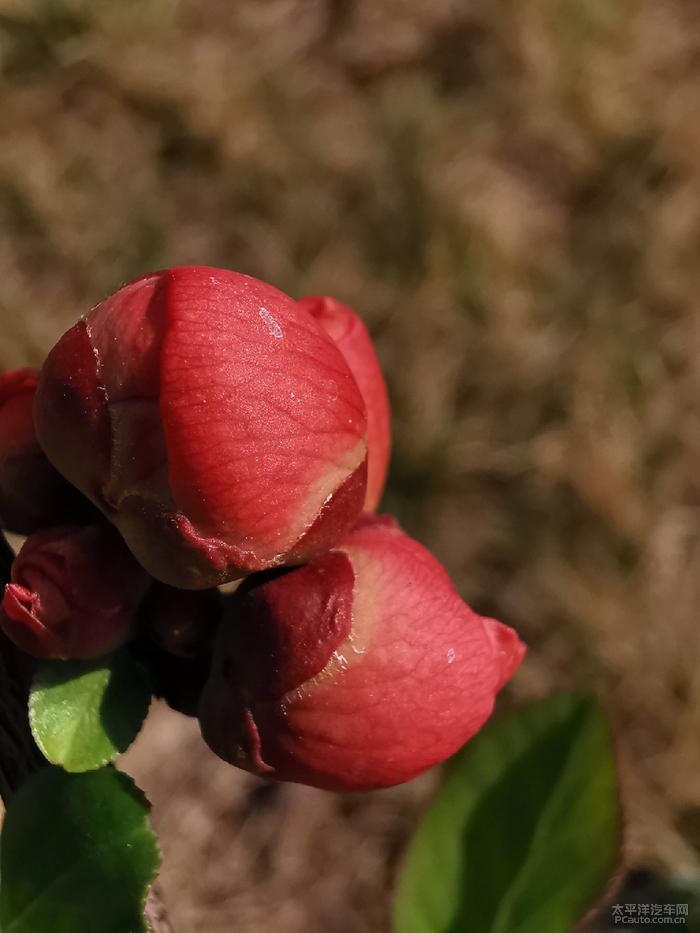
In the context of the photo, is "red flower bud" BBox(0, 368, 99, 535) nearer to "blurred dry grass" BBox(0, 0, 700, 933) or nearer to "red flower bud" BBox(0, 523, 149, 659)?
A: "red flower bud" BBox(0, 523, 149, 659)

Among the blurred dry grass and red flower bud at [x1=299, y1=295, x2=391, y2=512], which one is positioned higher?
red flower bud at [x1=299, y1=295, x2=391, y2=512]

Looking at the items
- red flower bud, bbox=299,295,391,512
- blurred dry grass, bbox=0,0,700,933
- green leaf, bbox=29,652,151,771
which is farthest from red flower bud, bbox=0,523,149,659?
blurred dry grass, bbox=0,0,700,933

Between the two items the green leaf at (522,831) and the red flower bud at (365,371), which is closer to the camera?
the red flower bud at (365,371)

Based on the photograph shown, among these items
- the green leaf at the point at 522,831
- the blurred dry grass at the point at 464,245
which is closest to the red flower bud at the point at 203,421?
the green leaf at the point at 522,831

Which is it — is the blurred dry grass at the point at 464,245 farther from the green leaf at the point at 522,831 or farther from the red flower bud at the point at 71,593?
the red flower bud at the point at 71,593

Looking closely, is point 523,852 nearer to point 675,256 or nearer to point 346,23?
point 675,256

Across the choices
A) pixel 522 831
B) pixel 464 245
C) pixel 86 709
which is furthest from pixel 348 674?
pixel 464 245

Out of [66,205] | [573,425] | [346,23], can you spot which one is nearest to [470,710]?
[573,425]
